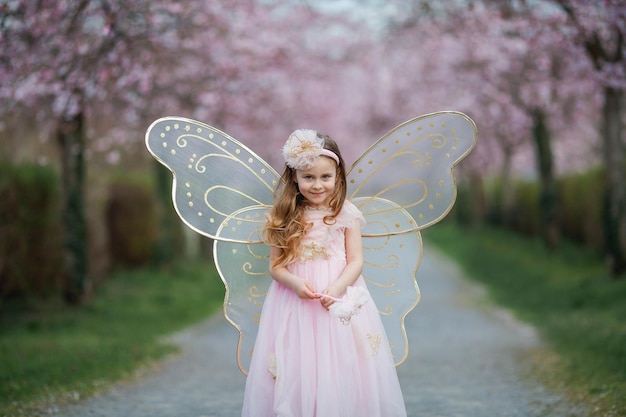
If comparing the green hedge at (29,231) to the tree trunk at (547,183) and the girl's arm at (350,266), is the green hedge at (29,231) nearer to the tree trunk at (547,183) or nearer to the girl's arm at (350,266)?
the girl's arm at (350,266)

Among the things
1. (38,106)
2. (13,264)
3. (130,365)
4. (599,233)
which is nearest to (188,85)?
(38,106)

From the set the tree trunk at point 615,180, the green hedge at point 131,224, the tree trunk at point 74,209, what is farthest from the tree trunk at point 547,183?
the tree trunk at point 74,209

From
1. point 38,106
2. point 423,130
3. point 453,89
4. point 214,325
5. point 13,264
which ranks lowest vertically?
point 214,325

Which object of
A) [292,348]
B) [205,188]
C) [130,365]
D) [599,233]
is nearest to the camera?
[292,348]

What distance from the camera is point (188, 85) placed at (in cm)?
1364

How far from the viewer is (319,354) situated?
4.38 meters

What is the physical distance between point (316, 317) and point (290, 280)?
245mm

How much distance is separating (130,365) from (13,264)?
3673 millimetres

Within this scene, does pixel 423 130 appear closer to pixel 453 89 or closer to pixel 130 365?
pixel 130 365

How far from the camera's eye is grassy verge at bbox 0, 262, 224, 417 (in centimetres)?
669

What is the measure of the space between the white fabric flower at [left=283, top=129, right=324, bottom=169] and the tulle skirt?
0.53 meters

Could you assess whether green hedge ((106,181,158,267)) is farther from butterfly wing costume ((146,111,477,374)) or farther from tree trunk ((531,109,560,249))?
butterfly wing costume ((146,111,477,374))

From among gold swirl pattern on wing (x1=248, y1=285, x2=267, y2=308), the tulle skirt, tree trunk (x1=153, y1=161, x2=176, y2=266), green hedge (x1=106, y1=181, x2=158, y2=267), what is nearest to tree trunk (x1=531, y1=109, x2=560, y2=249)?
tree trunk (x1=153, y1=161, x2=176, y2=266)

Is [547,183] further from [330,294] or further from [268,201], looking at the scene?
[330,294]
